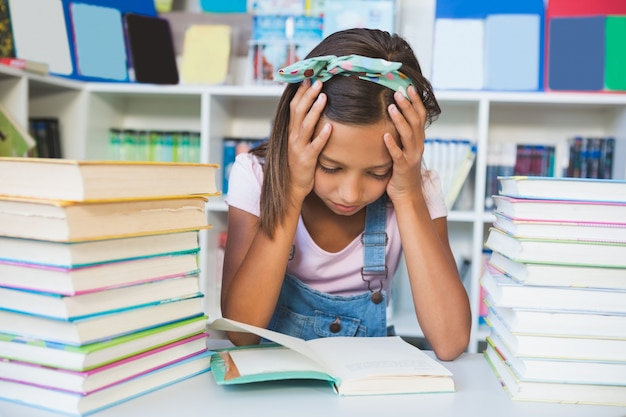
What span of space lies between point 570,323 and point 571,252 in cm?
8

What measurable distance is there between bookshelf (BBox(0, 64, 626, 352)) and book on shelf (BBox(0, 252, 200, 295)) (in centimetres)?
153

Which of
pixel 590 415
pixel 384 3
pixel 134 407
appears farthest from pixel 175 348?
pixel 384 3

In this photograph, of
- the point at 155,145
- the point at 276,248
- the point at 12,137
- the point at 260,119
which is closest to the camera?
the point at 276,248

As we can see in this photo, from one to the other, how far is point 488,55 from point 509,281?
1696 mm

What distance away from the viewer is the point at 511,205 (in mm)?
715

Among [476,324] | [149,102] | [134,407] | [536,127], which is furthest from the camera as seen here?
[149,102]

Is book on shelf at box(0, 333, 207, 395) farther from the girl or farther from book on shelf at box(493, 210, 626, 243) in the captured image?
book on shelf at box(493, 210, 626, 243)

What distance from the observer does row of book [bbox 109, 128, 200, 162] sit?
241 centimetres

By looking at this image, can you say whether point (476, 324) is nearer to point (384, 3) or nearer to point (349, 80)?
point (384, 3)

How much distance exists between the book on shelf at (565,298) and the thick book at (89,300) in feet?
1.25

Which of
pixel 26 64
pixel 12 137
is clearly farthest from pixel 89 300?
pixel 26 64

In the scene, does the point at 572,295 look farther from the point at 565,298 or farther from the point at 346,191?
the point at 346,191

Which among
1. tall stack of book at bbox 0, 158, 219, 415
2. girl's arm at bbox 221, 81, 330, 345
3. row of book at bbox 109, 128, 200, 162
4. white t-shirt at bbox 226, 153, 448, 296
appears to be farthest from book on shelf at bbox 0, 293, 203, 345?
row of book at bbox 109, 128, 200, 162

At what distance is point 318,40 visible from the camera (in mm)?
2326
